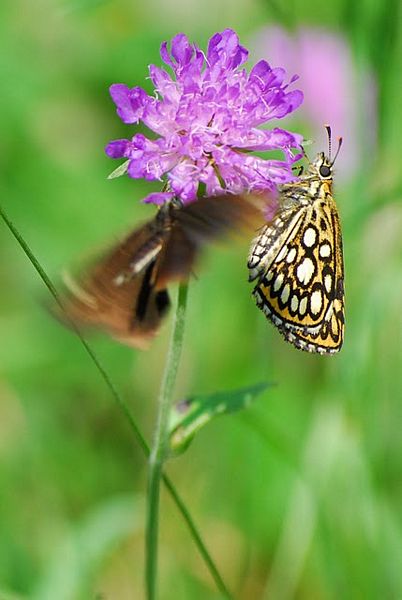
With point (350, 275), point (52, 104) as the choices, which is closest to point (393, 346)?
point (350, 275)

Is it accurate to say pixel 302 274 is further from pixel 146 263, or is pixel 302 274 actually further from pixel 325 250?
pixel 146 263

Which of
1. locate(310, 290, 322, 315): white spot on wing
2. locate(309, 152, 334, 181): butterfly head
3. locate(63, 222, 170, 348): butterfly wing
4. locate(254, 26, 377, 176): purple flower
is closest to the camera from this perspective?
locate(63, 222, 170, 348): butterfly wing

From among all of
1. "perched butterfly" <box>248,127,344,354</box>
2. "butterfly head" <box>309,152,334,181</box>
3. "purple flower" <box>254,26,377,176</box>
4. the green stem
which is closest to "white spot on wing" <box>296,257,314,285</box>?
"perched butterfly" <box>248,127,344,354</box>

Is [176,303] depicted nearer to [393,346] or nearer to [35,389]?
[393,346]

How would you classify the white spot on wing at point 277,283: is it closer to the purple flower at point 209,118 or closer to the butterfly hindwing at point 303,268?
the butterfly hindwing at point 303,268

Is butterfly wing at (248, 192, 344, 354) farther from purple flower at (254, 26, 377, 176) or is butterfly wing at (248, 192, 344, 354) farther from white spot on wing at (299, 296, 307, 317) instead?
purple flower at (254, 26, 377, 176)
